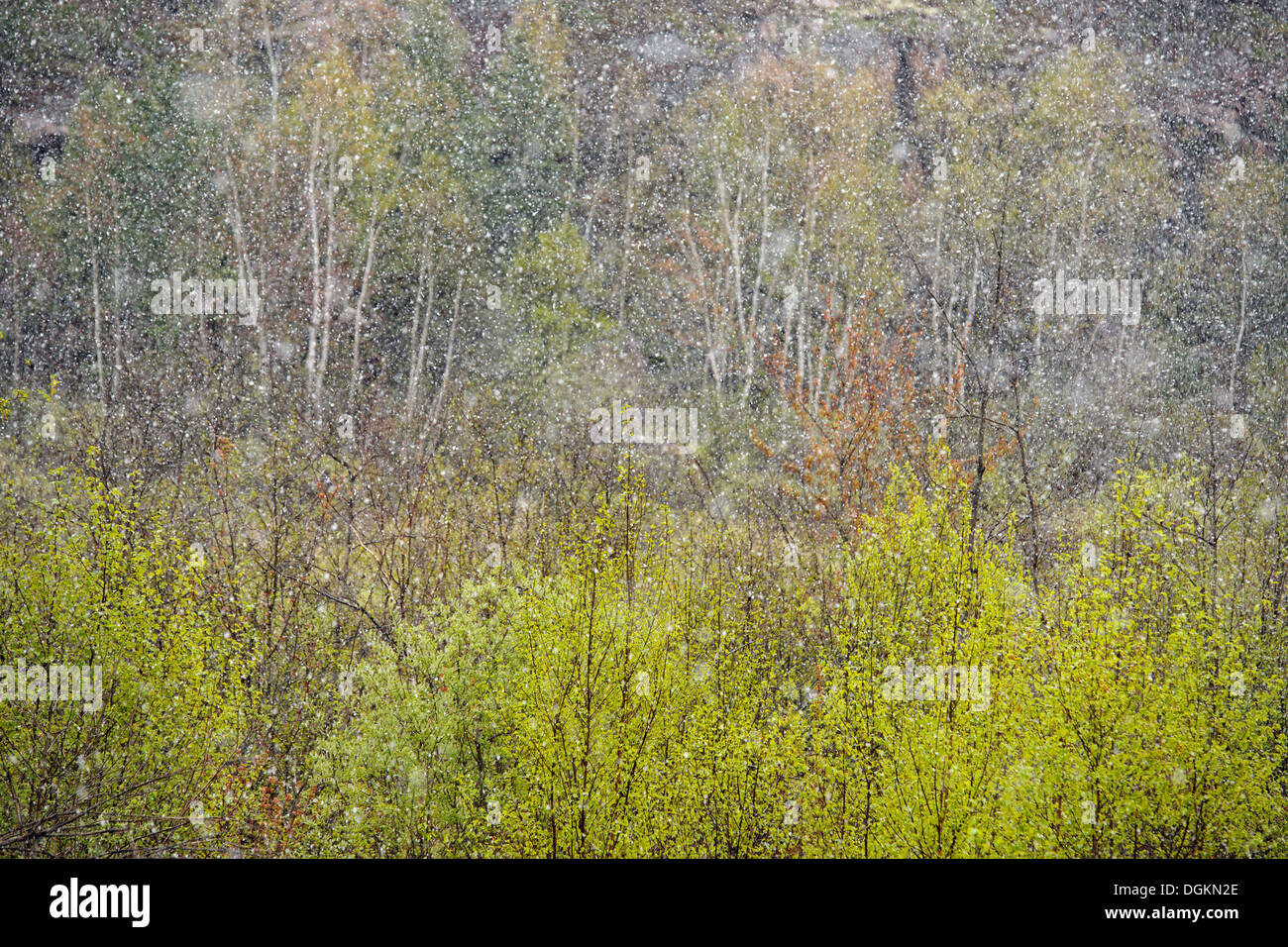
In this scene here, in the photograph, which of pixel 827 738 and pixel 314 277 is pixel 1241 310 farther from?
pixel 827 738

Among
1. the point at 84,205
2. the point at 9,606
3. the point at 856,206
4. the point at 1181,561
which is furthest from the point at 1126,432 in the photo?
the point at 84,205

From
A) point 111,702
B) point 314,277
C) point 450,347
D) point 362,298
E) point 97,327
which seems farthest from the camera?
point 97,327

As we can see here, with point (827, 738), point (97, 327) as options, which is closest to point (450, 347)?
point (97, 327)

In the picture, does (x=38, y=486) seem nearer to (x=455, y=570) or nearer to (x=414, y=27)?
(x=455, y=570)

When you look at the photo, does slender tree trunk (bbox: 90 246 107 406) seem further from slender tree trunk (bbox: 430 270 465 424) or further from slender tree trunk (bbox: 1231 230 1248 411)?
slender tree trunk (bbox: 1231 230 1248 411)

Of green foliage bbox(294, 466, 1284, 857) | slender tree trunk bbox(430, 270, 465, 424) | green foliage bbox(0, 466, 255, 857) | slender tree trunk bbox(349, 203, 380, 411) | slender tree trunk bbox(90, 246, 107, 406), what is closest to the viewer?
green foliage bbox(294, 466, 1284, 857)

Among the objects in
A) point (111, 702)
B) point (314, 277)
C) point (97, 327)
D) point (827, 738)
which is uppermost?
point (314, 277)

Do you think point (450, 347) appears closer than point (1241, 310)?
Yes

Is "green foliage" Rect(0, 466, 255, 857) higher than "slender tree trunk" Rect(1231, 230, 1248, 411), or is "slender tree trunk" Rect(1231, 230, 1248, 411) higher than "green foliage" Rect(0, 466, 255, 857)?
"slender tree trunk" Rect(1231, 230, 1248, 411)

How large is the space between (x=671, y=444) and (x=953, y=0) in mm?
22122

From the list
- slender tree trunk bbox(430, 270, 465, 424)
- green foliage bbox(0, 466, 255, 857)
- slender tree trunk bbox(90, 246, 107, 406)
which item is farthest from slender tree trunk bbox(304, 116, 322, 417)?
green foliage bbox(0, 466, 255, 857)

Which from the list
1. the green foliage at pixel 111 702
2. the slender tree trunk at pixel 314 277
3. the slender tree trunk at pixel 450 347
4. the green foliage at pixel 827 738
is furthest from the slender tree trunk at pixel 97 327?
the green foliage at pixel 827 738

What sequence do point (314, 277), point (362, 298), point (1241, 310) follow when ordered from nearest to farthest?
point (314, 277), point (362, 298), point (1241, 310)

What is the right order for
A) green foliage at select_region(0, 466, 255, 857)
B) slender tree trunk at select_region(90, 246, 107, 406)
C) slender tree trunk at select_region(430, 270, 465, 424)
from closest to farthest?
1. green foliage at select_region(0, 466, 255, 857)
2. slender tree trunk at select_region(430, 270, 465, 424)
3. slender tree trunk at select_region(90, 246, 107, 406)
